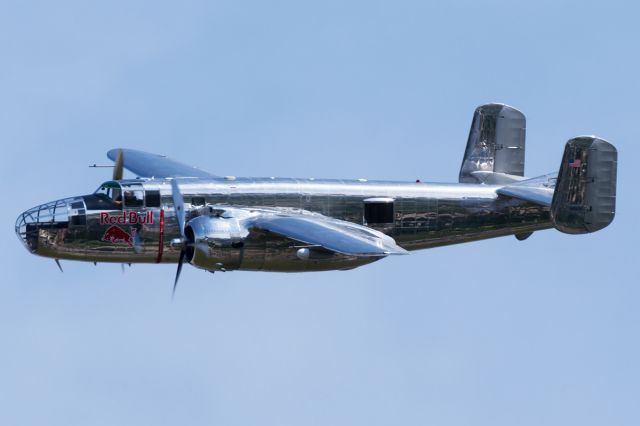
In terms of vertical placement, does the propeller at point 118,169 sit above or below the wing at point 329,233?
above

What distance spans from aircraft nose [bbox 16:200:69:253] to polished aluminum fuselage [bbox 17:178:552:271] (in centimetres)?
11

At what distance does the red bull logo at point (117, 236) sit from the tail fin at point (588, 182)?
1124 centimetres

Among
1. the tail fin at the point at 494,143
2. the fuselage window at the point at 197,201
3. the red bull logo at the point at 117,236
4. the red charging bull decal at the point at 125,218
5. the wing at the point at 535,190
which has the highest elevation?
the tail fin at the point at 494,143

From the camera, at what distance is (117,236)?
42000 millimetres

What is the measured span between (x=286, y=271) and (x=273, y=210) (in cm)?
213

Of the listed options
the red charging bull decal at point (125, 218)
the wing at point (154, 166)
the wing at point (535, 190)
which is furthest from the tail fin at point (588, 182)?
the red charging bull decal at point (125, 218)

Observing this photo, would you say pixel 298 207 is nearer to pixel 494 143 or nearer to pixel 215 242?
pixel 215 242

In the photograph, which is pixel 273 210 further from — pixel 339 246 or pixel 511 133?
pixel 511 133

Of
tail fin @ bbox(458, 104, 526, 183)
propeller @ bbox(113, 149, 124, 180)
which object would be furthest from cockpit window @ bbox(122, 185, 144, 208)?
tail fin @ bbox(458, 104, 526, 183)

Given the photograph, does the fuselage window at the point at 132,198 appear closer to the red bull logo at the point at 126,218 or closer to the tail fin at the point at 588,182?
the red bull logo at the point at 126,218

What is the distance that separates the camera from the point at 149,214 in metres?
42.1

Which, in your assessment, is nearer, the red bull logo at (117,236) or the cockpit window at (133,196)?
the red bull logo at (117,236)

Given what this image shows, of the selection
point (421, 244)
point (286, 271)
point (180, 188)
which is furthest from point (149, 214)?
point (421, 244)

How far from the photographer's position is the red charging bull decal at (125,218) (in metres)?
42.0
